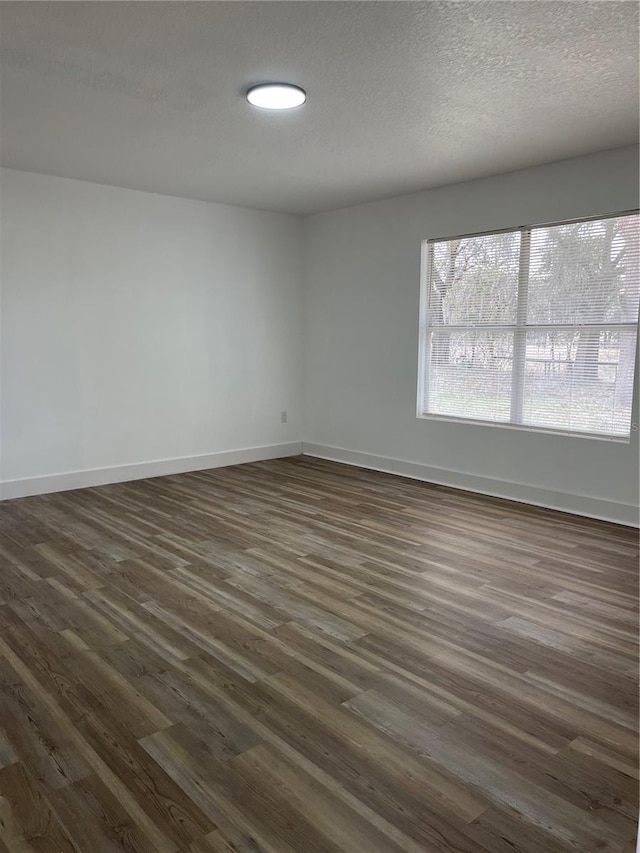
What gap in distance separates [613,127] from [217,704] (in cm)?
375

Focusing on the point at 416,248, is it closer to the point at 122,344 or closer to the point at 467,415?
the point at 467,415

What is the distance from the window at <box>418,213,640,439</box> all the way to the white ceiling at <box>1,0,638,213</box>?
2.06ft

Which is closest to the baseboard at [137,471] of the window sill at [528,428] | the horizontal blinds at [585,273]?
the window sill at [528,428]

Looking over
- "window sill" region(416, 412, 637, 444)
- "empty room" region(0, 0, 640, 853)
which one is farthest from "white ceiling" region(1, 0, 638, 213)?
"window sill" region(416, 412, 637, 444)

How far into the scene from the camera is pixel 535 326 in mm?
4750

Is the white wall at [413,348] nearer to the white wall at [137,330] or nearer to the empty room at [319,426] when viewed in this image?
the empty room at [319,426]

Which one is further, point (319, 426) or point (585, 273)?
point (319, 426)

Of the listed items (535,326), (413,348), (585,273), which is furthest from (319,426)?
(585,273)

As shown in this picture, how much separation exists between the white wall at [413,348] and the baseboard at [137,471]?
0.50 m

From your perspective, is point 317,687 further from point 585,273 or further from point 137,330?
point 137,330

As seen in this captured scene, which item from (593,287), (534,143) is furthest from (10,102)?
(593,287)

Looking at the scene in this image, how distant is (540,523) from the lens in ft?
14.4

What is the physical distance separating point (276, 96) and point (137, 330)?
2.91m

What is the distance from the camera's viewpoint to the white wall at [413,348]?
4387 millimetres
